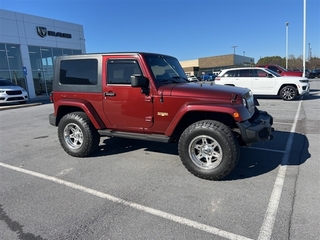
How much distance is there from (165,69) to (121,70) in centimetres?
84

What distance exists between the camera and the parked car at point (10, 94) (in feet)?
49.0

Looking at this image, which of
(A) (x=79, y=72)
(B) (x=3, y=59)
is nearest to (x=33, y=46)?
(B) (x=3, y=59)

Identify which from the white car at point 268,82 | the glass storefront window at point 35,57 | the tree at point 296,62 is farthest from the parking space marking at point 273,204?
the tree at point 296,62

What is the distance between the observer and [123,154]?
4.90 metres

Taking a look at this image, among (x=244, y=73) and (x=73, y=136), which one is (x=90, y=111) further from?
(x=244, y=73)

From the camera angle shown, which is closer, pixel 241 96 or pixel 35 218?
pixel 35 218

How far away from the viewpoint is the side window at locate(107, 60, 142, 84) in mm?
4188

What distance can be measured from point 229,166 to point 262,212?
827mm

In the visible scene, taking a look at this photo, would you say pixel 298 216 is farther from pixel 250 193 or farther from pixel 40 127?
pixel 40 127

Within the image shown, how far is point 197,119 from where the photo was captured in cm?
405

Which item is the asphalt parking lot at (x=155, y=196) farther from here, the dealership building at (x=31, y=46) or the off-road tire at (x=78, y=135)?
the dealership building at (x=31, y=46)

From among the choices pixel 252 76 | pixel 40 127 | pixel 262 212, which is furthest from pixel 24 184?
pixel 252 76

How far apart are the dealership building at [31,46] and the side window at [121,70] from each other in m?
17.8

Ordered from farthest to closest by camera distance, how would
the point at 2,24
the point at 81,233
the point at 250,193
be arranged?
the point at 2,24, the point at 250,193, the point at 81,233
